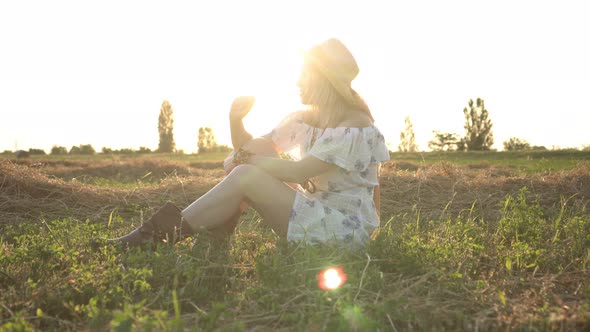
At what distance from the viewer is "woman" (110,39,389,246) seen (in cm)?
315

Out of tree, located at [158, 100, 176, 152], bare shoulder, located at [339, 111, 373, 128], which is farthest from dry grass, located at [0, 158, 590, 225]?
tree, located at [158, 100, 176, 152]

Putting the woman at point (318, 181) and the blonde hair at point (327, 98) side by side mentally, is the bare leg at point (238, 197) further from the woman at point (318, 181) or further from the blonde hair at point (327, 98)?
the blonde hair at point (327, 98)

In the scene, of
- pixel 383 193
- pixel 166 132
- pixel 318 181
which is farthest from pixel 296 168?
pixel 166 132

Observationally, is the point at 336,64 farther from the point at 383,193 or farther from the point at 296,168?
the point at 383,193

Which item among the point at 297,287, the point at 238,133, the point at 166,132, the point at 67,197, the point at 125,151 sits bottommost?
the point at 297,287

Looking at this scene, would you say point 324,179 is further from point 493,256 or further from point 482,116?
point 482,116

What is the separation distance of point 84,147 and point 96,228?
29419 mm

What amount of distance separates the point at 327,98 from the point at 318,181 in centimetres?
51

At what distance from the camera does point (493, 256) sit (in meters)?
3.11

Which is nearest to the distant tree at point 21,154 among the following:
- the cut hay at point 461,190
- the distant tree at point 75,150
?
the distant tree at point 75,150

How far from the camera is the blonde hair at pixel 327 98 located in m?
3.23

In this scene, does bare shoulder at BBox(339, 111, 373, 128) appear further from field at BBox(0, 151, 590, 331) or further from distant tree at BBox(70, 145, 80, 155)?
distant tree at BBox(70, 145, 80, 155)

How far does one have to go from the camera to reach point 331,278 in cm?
257

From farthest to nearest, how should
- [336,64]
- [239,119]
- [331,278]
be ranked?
[239,119] → [336,64] → [331,278]
